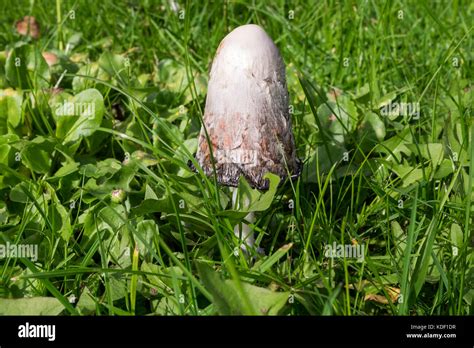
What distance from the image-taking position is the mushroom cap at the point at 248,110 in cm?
210

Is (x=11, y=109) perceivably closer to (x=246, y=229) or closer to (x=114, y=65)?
(x=114, y=65)

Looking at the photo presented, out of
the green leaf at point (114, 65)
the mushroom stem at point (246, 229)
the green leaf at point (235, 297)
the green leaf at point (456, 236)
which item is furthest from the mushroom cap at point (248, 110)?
the green leaf at point (114, 65)

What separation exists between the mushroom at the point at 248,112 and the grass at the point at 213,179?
9 centimetres

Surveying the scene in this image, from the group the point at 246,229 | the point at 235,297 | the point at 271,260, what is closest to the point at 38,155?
the point at 246,229

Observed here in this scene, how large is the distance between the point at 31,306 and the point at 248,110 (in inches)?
33.5

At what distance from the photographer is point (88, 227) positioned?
242 cm

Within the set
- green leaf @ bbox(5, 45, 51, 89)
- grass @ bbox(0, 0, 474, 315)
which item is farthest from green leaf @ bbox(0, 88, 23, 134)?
green leaf @ bbox(5, 45, 51, 89)

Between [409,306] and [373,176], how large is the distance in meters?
0.87

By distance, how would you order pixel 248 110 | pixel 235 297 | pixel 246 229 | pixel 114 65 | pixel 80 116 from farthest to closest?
pixel 114 65 < pixel 80 116 < pixel 246 229 < pixel 248 110 < pixel 235 297

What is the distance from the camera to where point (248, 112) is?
2117mm

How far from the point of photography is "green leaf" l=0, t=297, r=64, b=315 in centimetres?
198
